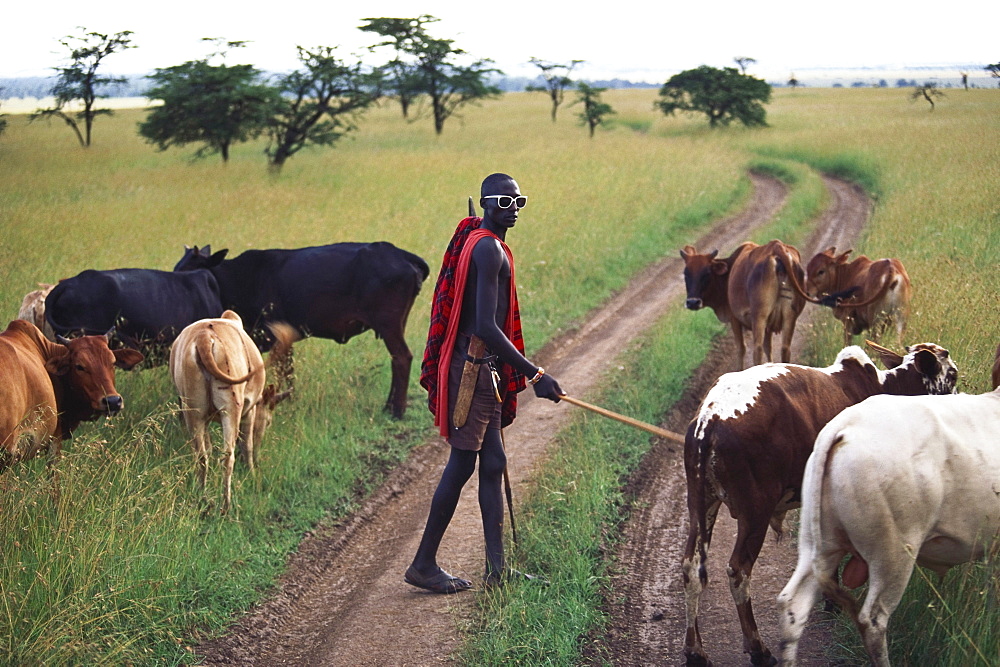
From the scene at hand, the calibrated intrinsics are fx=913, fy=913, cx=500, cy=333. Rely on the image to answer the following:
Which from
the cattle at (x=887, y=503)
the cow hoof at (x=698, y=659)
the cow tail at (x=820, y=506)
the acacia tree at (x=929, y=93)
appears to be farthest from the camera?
the acacia tree at (x=929, y=93)

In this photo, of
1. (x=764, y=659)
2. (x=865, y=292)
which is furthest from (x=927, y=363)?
(x=865, y=292)

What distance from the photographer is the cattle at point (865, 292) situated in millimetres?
7895

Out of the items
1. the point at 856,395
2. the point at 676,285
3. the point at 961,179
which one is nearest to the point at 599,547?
the point at 856,395

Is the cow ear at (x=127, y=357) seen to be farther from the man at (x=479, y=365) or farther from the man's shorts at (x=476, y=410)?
the man's shorts at (x=476, y=410)

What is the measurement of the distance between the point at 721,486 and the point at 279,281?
5144mm

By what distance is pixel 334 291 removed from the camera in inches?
320

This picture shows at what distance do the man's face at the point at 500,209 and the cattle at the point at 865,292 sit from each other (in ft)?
12.8

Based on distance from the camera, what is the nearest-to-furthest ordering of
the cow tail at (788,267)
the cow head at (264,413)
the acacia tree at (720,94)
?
1. the cow head at (264,413)
2. the cow tail at (788,267)
3. the acacia tree at (720,94)

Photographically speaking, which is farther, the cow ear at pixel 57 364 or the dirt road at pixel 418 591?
the cow ear at pixel 57 364

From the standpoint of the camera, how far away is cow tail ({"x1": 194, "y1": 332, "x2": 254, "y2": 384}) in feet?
19.1

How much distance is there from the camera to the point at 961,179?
567 inches

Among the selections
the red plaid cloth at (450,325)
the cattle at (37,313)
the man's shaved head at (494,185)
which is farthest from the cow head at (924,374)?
the cattle at (37,313)

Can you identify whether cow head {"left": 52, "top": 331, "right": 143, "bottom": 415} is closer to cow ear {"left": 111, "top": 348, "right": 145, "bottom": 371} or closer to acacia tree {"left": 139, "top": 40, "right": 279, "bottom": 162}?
cow ear {"left": 111, "top": 348, "right": 145, "bottom": 371}

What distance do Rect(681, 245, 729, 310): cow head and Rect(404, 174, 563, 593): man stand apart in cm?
434
